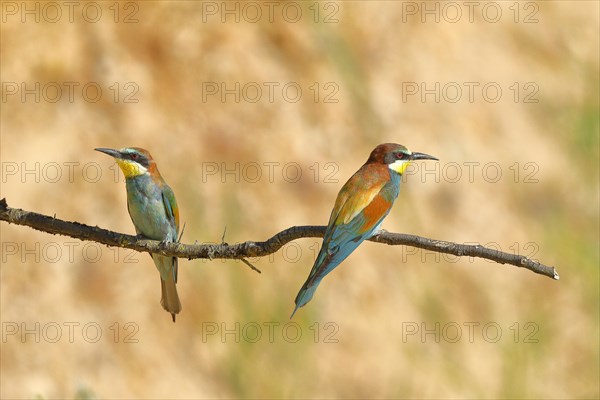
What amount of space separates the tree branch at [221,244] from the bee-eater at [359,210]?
21cm

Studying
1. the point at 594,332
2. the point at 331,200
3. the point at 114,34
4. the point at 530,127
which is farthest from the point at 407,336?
the point at 114,34

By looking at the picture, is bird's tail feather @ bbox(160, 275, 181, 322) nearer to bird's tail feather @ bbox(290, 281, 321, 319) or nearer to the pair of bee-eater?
the pair of bee-eater

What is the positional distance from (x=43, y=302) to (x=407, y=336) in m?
2.12

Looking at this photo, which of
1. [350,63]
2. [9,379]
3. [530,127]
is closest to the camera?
[350,63]

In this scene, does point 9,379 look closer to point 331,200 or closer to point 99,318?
point 99,318

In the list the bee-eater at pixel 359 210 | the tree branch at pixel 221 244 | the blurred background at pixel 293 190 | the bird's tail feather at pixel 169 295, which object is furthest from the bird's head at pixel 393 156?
the blurred background at pixel 293 190

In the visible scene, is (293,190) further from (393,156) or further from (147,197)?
(393,156)

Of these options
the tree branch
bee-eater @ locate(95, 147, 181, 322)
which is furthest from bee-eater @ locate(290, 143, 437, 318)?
bee-eater @ locate(95, 147, 181, 322)

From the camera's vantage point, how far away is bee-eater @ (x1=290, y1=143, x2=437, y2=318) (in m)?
2.76

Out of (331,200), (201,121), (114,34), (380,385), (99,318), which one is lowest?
(380,385)

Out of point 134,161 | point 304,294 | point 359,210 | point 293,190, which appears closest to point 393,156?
point 359,210

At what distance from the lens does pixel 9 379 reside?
5281 millimetres

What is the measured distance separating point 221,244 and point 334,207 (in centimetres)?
61

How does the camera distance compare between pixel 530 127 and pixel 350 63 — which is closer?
pixel 350 63
